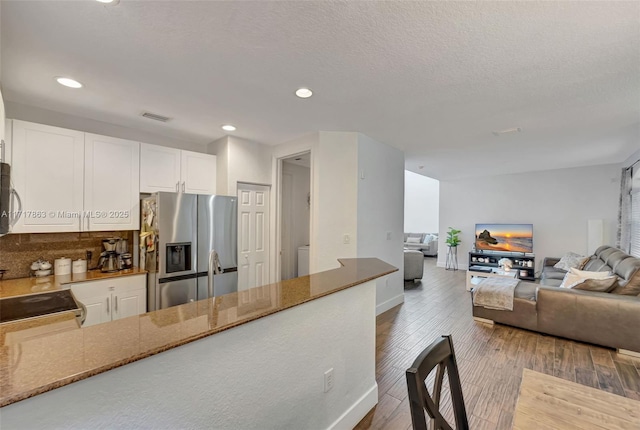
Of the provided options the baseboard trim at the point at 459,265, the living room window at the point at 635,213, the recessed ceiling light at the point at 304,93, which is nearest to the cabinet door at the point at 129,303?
the recessed ceiling light at the point at 304,93

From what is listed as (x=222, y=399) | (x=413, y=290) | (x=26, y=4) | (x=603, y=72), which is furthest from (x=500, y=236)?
(x=26, y=4)

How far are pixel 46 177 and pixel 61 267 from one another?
87 centimetres

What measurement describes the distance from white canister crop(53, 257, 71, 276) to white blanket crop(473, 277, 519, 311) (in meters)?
4.63

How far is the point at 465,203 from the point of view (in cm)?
762

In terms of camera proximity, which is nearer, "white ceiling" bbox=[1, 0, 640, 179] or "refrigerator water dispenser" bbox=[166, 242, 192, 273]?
"white ceiling" bbox=[1, 0, 640, 179]

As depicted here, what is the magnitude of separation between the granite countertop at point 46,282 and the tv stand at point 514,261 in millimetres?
6559

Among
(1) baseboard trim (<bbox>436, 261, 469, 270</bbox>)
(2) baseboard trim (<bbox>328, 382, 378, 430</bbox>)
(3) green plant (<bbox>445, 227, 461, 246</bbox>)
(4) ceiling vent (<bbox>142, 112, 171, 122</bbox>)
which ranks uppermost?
(4) ceiling vent (<bbox>142, 112, 171, 122</bbox>)

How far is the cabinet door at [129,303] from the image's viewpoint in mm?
2725

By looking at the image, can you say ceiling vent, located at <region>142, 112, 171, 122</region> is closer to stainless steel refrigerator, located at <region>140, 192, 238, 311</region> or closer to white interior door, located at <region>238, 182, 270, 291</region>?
stainless steel refrigerator, located at <region>140, 192, 238, 311</region>

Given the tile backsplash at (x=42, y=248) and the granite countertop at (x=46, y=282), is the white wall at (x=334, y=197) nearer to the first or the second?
the granite countertop at (x=46, y=282)

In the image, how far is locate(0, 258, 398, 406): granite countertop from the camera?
25.9 inches

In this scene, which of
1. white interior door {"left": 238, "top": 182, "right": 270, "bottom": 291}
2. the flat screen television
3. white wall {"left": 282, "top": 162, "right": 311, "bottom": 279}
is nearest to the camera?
white interior door {"left": 238, "top": 182, "right": 270, "bottom": 291}

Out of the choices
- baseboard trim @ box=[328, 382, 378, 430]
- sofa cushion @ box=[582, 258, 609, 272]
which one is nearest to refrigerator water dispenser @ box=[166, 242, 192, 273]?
baseboard trim @ box=[328, 382, 378, 430]

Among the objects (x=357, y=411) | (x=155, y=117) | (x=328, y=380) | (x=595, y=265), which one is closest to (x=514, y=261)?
(x=595, y=265)
